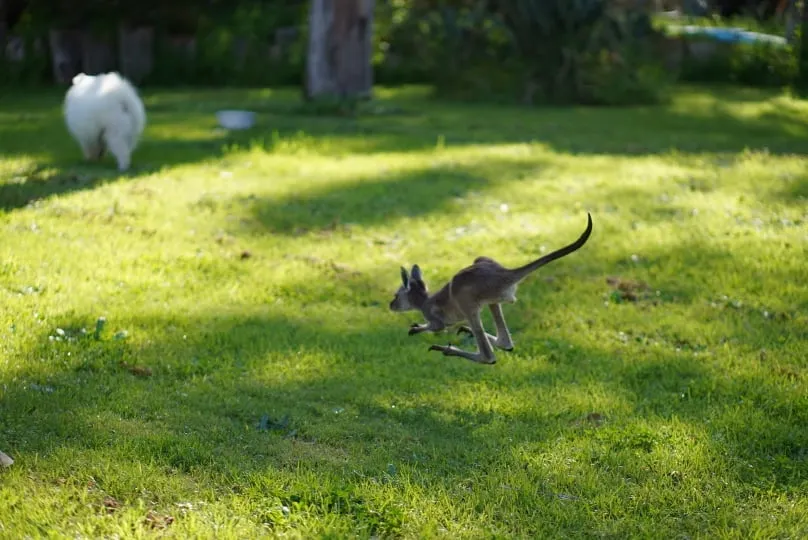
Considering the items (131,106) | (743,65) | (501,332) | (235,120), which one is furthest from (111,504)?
(743,65)

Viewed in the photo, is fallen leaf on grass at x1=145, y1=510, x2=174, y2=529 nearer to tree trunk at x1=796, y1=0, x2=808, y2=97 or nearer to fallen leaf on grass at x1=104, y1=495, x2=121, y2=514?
fallen leaf on grass at x1=104, y1=495, x2=121, y2=514

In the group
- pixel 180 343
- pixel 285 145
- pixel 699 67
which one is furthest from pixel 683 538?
pixel 699 67

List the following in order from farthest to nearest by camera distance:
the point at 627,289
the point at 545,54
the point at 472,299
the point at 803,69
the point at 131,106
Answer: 1. the point at 803,69
2. the point at 545,54
3. the point at 131,106
4. the point at 627,289
5. the point at 472,299

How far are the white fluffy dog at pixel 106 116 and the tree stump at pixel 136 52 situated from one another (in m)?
8.69

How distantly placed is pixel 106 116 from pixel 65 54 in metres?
9.44

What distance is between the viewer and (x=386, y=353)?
247 inches

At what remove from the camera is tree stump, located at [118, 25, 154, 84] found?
19.6 metres

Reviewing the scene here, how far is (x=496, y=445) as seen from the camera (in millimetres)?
5047

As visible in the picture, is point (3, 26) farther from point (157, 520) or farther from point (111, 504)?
point (157, 520)

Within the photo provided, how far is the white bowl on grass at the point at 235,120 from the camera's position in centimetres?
1409

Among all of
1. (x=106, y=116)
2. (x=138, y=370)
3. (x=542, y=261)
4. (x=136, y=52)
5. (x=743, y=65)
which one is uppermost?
(x=542, y=261)

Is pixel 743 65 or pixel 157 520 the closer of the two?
pixel 157 520

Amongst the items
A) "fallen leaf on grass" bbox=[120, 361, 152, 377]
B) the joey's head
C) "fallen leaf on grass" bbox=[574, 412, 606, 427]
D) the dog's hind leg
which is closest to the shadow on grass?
the dog's hind leg

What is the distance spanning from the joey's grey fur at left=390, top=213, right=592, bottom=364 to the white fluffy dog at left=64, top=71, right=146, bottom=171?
6.85m
